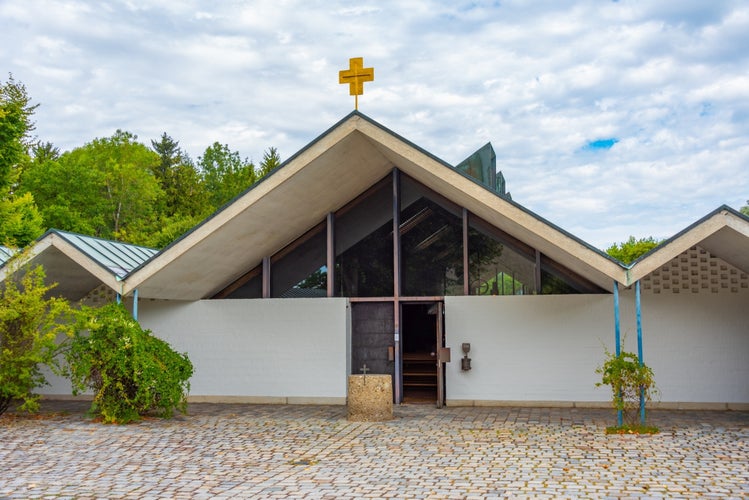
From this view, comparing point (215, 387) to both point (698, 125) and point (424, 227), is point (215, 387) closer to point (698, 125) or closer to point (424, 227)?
point (424, 227)

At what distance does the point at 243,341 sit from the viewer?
1377cm

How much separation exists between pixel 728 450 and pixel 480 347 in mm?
5021

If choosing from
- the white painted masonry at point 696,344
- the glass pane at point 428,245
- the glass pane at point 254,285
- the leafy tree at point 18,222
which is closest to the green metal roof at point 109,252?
the glass pane at point 254,285

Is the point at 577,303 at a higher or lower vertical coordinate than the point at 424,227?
lower

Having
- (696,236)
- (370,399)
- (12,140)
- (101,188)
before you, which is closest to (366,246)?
(370,399)

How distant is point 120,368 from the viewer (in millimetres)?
10641

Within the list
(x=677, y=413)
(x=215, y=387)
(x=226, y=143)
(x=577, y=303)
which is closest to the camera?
(x=677, y=413)

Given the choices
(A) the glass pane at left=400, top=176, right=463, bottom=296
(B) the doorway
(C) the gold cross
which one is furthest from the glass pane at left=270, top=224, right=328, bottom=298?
(C) the gold cross

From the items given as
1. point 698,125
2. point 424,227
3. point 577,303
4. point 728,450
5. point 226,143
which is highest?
point 226,143

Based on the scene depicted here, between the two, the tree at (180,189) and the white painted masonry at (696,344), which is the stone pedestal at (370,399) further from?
the tree at (180,189)

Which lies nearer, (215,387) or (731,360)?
(731,360)

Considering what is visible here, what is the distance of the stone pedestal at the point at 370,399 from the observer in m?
11.0

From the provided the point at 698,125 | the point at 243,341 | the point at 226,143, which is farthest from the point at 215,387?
the point at 226,143

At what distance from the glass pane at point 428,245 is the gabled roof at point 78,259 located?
4.89m
